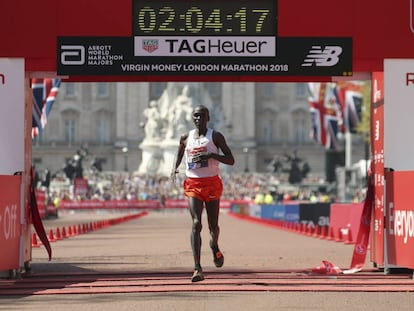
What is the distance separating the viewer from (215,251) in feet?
52.7

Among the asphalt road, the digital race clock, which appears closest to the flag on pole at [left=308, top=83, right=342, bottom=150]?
the asphalt road

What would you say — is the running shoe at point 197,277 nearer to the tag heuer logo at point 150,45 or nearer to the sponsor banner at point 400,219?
the sponsor banner at point 400,219

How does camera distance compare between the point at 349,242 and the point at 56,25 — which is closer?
the point at 56,25

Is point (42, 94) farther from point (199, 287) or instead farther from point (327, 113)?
point (199, 287)

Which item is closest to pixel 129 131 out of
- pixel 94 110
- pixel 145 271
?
pixel 94 110

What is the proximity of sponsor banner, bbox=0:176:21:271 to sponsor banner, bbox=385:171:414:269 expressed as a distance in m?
5.08

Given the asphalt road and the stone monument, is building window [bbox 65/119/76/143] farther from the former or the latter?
the asphalt road

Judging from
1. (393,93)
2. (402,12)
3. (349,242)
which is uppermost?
(402,12)

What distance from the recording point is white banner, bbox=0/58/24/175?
58.6 ft

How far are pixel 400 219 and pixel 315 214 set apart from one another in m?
29.2

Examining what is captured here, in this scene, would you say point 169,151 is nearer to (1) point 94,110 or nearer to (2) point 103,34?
(1) point 94,110

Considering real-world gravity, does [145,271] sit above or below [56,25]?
below

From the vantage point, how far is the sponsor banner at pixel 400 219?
650 inches

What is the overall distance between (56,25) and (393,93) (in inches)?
190
